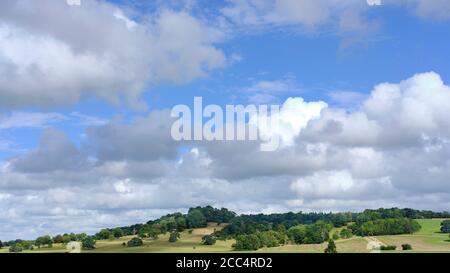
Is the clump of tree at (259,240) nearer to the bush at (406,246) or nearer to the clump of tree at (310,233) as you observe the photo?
the clump of tree at (310,233)

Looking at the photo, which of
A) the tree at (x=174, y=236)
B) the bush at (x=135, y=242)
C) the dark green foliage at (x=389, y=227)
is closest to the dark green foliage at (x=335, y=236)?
the dark green foliage at (x=389, y=227)

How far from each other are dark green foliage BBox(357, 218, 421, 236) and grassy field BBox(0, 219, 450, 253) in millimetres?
356

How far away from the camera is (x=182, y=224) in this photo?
1300 centimetres

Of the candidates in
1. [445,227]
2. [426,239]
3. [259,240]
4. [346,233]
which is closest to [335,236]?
[346,233]

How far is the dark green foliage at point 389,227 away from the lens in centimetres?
1229

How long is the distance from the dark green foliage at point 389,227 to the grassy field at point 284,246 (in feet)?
1.17

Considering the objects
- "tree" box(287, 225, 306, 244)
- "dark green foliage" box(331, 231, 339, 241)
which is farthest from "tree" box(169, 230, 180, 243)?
"dark green foliage" box(331, 231, 339, 241)

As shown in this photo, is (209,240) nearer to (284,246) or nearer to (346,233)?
(284,246)

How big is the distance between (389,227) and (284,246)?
3335mm

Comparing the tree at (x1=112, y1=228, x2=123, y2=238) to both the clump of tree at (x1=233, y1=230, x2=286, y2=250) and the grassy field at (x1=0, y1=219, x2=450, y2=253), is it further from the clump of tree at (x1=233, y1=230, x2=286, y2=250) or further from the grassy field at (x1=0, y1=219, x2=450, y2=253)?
the clump of tree at (x1=233, y1=230, x2=286, y2=250)
